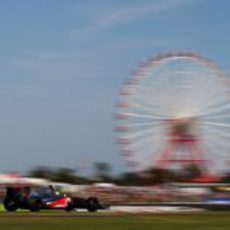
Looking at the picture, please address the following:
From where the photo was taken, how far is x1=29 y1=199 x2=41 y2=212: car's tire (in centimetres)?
4088

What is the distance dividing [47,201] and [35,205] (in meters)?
0.66

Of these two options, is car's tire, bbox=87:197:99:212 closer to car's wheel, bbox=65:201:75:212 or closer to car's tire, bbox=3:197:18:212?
car's wheel, bbox=65:201:75:212

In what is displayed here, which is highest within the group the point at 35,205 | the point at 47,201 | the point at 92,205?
the point at 47,201

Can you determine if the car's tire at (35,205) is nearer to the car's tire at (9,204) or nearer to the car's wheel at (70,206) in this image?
the car's wheel at (70,206)

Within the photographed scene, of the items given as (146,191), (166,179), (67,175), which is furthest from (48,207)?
(67,175)

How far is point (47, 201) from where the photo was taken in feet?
135

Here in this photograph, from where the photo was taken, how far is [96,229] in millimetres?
23000

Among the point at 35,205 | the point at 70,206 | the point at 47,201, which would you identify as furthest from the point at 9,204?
the point at 70,206

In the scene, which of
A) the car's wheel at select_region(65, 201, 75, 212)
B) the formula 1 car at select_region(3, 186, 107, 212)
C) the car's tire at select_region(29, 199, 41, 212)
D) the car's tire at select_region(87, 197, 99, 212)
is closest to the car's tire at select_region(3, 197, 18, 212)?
the formula 1 car at select_region(3, 186, 107, 212)

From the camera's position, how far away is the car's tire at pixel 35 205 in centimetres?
4088

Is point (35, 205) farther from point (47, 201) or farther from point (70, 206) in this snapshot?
point (70, 206)

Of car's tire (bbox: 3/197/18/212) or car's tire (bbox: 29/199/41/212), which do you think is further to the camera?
car's tire (bbox: 3/197/18/212)

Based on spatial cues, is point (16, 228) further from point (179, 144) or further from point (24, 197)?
point (179, 144)

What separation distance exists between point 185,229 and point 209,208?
2398 cm
